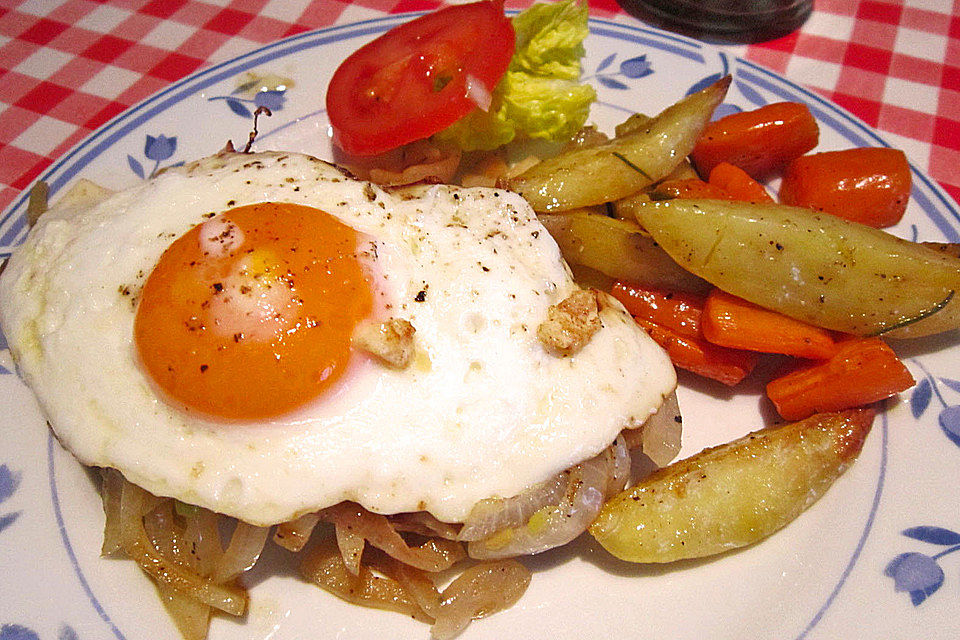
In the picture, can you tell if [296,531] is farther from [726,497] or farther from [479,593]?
[726,497]

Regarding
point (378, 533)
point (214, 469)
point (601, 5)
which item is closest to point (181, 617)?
point (214, 469)

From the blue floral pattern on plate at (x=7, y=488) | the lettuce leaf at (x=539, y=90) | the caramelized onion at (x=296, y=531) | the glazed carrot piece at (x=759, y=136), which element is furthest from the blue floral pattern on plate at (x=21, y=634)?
the glazed carrot piece at (x=759, y=136)

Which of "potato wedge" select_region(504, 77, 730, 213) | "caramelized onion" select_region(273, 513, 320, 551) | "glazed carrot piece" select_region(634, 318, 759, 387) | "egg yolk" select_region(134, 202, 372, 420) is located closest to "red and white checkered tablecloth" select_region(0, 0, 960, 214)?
"potato wedge" select_region(504, 77, 730, 213)

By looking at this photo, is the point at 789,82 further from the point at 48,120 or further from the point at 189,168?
the point at 48,120

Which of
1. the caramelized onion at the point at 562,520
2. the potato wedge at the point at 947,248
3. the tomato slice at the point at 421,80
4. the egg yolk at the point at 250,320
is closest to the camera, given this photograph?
the egg yolk at the point at 250,320

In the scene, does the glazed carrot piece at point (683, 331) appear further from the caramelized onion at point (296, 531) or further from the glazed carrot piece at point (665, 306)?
the caramelized onion at point (296, 531)

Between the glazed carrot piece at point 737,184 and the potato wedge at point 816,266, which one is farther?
the glazed carrot piece at point 737,184

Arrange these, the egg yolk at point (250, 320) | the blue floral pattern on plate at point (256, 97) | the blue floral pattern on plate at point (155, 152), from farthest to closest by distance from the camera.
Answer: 1. the blue floral pattern on plate at point (256, 97)
2. the blue floral pattern on plate at point (155, 152)
3. the egg yolk at point (250, 320)
